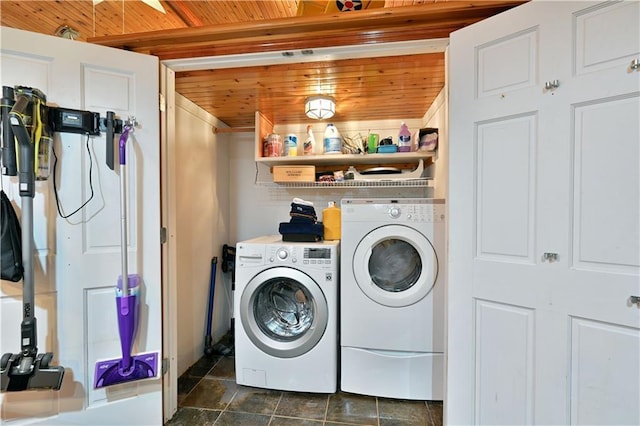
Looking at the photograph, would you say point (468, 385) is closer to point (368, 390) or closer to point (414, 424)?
point (414, 424)

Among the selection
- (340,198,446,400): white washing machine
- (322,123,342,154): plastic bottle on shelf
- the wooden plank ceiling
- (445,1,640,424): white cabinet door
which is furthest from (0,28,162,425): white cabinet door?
(445,1,640,424): white cabinet door

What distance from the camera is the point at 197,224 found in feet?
6.88

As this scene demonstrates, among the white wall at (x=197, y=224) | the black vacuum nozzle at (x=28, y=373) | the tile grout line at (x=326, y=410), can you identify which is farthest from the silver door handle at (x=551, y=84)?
the black vacuum nozzle at (x=28, y=373)

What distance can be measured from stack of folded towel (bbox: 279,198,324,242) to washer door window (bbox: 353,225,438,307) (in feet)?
1.18

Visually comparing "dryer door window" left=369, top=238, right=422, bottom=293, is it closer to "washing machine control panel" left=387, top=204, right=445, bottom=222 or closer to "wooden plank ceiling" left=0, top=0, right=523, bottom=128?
"washing machine control panel" left=387, top=204, right=445, bottom=222

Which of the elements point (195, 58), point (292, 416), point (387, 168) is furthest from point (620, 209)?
point (195, 58)

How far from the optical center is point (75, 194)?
3.85ft

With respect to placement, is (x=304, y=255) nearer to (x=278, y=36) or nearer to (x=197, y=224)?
(x=197, y=224)

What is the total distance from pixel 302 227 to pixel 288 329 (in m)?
0.70

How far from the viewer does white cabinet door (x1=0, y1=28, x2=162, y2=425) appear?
3.71 feet

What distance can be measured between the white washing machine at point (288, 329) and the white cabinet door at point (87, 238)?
503mm

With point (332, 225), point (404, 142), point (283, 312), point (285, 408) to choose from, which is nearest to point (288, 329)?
point (283, 312)

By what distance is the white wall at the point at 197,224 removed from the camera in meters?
1.90

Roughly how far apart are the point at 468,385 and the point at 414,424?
541 mm
